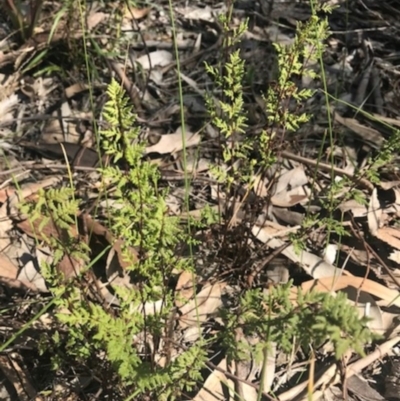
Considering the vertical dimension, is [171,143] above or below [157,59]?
below

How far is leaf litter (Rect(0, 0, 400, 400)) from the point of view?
1.49 metres

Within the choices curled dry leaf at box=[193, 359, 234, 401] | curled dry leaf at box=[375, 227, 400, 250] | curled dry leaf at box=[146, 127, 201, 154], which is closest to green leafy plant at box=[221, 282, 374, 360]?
curled dry leaf at box=[193, 359, 234, 401]

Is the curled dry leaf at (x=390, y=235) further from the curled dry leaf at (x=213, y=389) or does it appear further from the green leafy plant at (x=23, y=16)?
the green leafy plant at (x=23, y=16)

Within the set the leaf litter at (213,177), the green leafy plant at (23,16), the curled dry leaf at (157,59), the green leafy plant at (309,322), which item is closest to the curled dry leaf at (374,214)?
the leaf litter at (213,177)

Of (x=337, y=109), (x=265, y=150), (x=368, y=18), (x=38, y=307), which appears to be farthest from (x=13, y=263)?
(x=368, y=18)

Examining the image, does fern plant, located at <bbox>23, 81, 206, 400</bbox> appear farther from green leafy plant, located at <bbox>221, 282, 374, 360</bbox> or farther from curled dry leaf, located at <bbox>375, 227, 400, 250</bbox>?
curled dry leaf, located at <bbox>375, 227, 400, 250</bbox>

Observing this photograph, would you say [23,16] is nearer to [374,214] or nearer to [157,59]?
[157,59]

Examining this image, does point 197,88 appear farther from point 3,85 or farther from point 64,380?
point 64,380

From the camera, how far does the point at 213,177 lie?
1818 mm

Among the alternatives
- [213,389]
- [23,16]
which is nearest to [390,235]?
[213,389]

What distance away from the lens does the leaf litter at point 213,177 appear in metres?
1.49

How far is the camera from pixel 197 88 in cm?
205

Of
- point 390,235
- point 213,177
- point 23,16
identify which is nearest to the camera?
point 390,235

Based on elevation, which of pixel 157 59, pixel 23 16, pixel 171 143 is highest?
pixel 23 16
